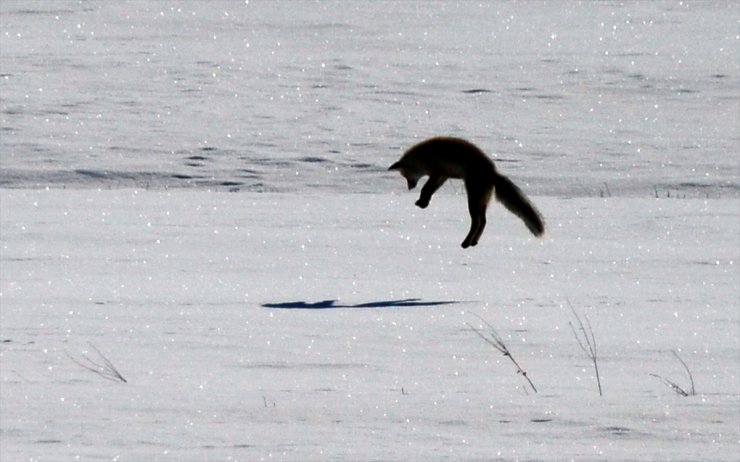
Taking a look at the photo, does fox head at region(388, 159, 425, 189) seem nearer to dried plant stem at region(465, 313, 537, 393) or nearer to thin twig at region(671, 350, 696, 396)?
dried plant stem at region(465, 313, 537, 393)


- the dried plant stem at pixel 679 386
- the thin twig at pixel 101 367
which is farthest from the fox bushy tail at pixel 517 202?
the thin twig at pixel 101 367

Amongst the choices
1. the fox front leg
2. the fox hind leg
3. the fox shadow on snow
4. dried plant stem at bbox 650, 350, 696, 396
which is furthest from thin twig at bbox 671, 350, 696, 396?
the fox hind leg

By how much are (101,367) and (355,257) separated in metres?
3.13

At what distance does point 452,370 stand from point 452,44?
17.6 m

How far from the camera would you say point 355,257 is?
662 centimetres

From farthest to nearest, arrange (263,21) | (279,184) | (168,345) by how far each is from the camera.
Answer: (263,21)
(279,184)
(168,345)

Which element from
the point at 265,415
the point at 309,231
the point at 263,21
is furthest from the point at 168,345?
the point at 263,21

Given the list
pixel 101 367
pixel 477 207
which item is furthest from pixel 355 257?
pixel 101 367

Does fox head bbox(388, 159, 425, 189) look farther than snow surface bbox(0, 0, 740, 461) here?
Yes

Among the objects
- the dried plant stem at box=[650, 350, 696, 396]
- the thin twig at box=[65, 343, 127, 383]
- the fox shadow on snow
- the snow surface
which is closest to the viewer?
the snow surface

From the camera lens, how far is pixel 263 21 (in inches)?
913

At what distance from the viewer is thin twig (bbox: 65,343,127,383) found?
11.1ft

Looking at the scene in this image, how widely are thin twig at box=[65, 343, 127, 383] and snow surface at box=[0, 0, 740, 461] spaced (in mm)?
45

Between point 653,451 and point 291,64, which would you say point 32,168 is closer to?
point 291,64
